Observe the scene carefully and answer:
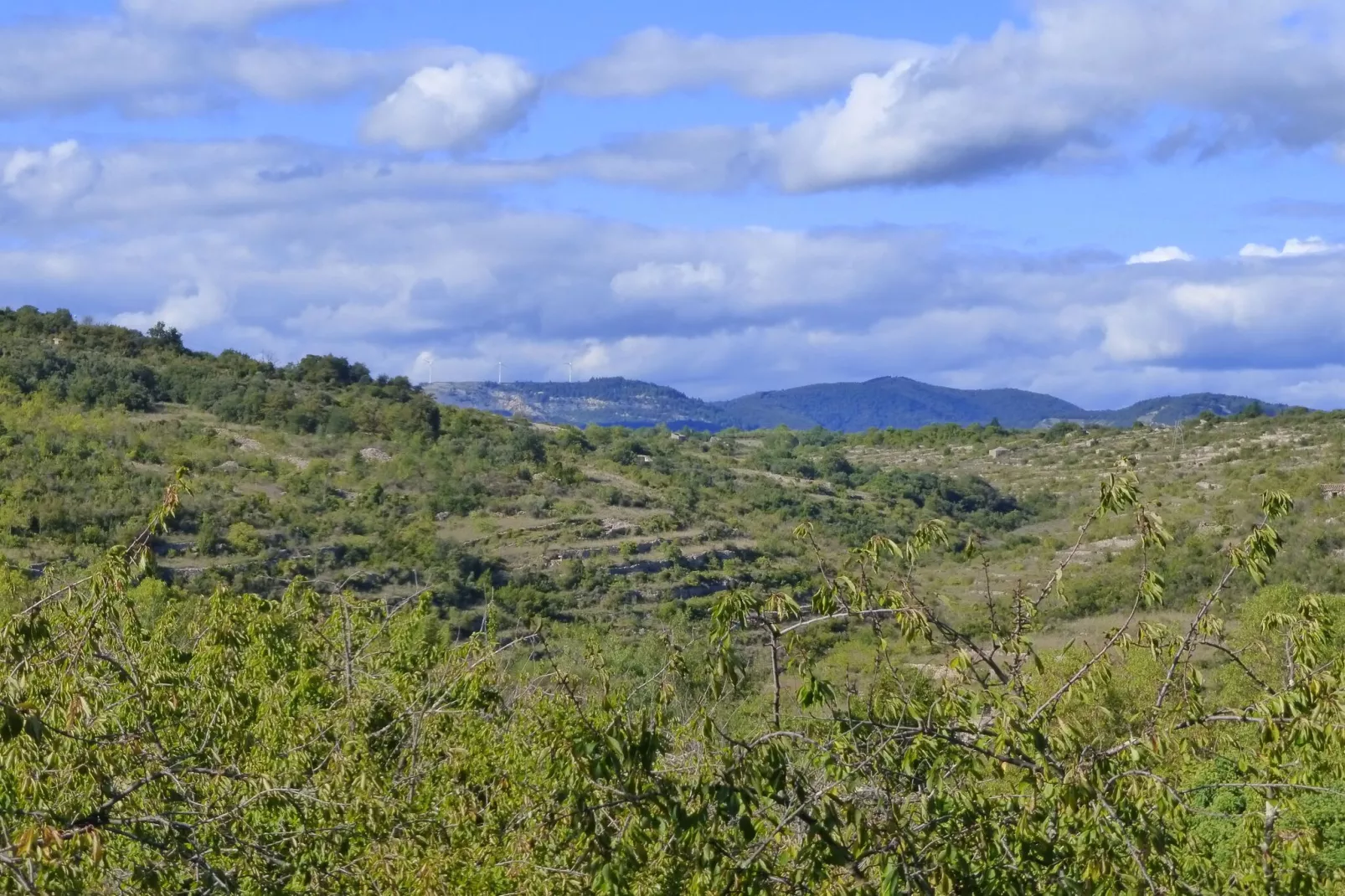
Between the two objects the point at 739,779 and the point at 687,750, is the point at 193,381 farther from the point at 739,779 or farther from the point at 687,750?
the point at 739,779

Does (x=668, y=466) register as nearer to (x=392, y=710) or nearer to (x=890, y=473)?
(x=890, y=473)

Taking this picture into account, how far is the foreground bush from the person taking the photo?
5.53m

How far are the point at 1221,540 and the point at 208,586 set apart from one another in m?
30.9

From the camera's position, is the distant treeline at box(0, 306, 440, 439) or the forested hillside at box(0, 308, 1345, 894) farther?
the distant treeline at box(0, 306, 440, 439)

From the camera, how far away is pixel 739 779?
18.6 ft

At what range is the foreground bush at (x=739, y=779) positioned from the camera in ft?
18.1

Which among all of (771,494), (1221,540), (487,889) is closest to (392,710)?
(487,889)

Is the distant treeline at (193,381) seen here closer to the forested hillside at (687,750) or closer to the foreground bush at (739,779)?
the forested hillside at (687,750)

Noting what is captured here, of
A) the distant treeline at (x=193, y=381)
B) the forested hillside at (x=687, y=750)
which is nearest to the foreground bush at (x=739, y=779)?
the forested hillside at (x=687, y=750)

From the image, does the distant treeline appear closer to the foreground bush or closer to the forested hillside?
the forested hillside

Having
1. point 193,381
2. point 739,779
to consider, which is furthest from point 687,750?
point 193,381

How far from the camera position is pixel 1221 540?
4350 cm

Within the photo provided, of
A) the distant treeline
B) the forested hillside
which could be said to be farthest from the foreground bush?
the distant treeline

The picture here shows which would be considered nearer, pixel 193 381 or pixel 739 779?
pixel 739 779
